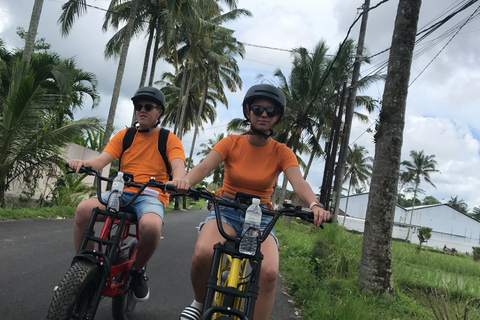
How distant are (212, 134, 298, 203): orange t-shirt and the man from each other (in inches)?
16.8

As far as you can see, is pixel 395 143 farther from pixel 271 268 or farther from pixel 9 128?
pixel 9 128

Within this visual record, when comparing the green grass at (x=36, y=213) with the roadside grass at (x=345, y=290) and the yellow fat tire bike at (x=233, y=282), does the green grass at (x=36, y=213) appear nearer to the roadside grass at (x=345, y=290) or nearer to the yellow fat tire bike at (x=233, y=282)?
the roadside grass at (x=345, y=290)

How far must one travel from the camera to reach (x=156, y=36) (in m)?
17.4

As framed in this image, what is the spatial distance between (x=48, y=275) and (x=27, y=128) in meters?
5.55

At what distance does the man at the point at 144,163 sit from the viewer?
312cm

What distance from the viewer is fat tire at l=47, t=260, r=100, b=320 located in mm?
2168

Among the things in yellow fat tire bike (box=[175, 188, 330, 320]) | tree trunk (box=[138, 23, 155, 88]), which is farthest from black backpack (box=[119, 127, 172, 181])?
tree trunk (box=[138, 23, 155, 88])

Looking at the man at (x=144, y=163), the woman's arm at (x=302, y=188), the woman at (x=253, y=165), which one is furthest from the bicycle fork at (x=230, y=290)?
the man at (x=144, y=163)

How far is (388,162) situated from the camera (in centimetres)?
563

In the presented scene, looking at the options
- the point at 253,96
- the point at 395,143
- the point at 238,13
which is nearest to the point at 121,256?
the point at 253,96

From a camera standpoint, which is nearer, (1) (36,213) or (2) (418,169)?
(1) (36,213)

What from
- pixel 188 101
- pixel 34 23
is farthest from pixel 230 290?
pixel 188 101

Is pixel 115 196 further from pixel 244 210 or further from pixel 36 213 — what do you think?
pixel 36 213

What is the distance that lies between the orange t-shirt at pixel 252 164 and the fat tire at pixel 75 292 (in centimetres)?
120
